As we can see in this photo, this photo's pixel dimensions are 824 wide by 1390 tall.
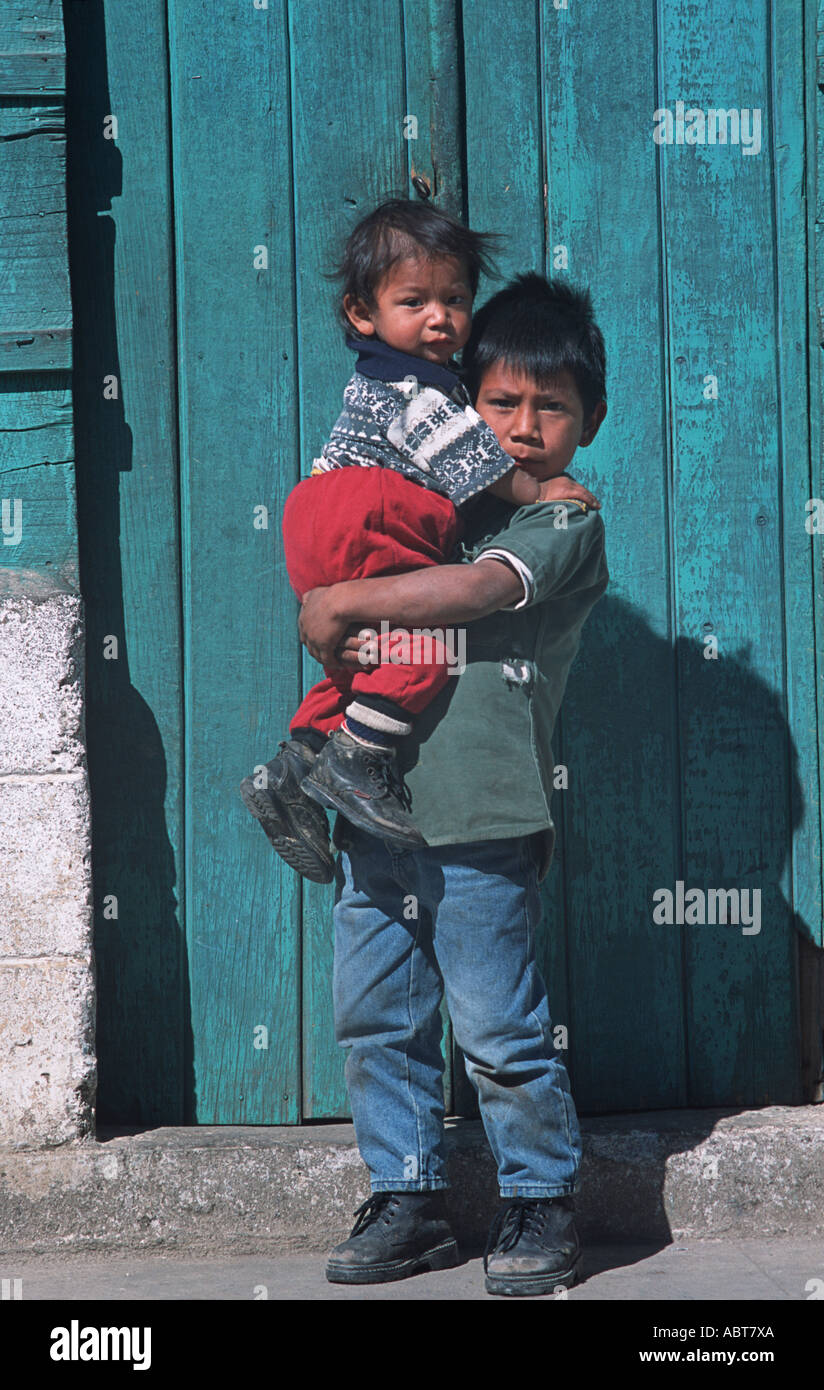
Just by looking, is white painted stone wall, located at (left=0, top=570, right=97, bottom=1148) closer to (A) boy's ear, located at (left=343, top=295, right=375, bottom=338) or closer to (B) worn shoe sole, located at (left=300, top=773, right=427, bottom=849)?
(B) worn shoe sole, located at (left=300, top=773, right=427, bottom=849)

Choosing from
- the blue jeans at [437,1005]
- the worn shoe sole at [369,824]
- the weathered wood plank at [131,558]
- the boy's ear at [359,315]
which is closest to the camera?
the worn shoe sole at [369,824]

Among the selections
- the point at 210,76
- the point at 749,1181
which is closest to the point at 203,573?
the point at 210,76

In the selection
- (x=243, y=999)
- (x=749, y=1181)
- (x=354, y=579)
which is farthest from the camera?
(x=243, y=999)

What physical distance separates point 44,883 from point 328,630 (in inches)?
35.0

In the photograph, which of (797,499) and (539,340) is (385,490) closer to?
(539,340)

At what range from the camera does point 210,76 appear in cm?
295

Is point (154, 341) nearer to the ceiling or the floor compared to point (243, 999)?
nearer to the ceiling

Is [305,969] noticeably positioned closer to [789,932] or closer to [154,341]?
[789,932]

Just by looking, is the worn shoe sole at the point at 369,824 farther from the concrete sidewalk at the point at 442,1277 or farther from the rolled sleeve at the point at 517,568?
the concrete sidewalk at the point at 442,1277

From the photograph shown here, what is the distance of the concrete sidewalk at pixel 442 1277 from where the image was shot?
95.1 inches

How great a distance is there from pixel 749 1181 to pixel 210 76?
265 cm

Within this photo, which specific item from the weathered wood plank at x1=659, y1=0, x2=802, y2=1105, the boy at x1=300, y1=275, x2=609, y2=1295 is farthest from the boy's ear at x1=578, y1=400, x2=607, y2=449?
the weathered wood plank at x1=659, y1=0, x2=802, y2=1105

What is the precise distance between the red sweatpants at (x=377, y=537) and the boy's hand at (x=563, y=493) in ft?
0.56

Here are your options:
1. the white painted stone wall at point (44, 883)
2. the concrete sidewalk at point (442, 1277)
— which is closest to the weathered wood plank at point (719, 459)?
the concrete sidewalk at point (442, 1277)
